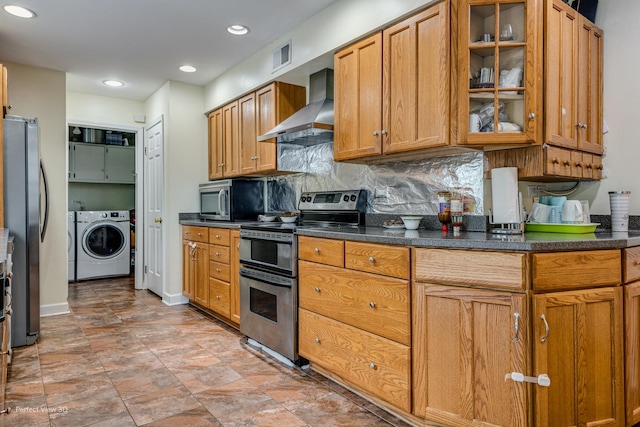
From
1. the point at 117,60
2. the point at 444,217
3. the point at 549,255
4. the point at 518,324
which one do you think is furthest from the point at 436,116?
the point at 117,60

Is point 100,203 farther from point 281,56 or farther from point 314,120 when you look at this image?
point 314,120

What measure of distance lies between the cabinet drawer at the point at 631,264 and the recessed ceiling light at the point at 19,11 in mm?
3947

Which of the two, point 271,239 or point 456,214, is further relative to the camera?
point 271,239

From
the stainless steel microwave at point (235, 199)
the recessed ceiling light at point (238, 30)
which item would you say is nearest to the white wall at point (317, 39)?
the recessed ceiling light at point (238, 30)

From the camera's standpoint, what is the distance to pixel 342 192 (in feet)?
10.3

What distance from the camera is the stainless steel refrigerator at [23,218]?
9.82 ft

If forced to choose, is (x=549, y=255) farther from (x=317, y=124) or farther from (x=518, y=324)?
(x=317, y=124)

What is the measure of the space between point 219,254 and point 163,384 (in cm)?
142

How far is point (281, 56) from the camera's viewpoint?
3316mm

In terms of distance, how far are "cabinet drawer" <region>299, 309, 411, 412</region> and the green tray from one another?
3.46 ft

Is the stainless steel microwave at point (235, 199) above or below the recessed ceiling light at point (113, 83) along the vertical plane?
below

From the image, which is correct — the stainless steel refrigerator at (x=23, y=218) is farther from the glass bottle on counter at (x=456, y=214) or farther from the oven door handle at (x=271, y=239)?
the glass bottle on counter at (x=456, y=214)

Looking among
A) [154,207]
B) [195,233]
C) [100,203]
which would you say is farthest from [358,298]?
[100,203]

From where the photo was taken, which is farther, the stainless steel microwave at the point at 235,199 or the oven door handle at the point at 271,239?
the stainless steel microwave at the point at 235,199
